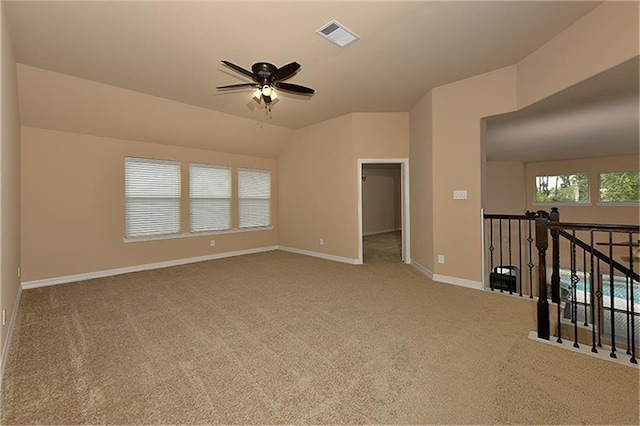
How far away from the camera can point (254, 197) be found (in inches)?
271

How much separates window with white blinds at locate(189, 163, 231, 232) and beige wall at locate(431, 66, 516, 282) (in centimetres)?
450

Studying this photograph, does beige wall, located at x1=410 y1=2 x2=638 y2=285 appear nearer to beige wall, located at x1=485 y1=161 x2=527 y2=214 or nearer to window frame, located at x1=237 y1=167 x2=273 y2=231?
window frame, located at x1=237 y1=167 x2=273 y2=231

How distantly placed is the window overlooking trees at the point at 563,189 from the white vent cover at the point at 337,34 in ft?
31.1

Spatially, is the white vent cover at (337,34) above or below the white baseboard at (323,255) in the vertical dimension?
above

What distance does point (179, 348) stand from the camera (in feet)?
7.65

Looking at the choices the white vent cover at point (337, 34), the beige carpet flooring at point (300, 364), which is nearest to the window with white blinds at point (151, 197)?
the beige carpet flooring at point (300, 364)

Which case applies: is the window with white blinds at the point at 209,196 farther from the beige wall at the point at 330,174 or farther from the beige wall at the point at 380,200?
the beige wall at the point at 380,200

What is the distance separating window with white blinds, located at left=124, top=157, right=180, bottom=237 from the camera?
5.09 meters

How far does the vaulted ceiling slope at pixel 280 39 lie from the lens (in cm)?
241

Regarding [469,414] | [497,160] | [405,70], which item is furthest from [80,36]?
[497,160]

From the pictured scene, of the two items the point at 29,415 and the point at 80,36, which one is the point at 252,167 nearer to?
the point at 80,36

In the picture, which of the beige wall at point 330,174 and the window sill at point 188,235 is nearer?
the window sill at point 188,235

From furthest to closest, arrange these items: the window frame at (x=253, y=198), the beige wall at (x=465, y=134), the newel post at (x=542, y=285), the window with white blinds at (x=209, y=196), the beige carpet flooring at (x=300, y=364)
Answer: the window frame at (x=253, y=198) → the window with white blinds at (x=209, y=196) → the beige wall at (x=465, y=134) → the newel post at (x=542, y=285) → the beige carpet flooring at (x=300, y=364)

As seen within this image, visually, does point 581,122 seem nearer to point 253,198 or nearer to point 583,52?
point 583,52
